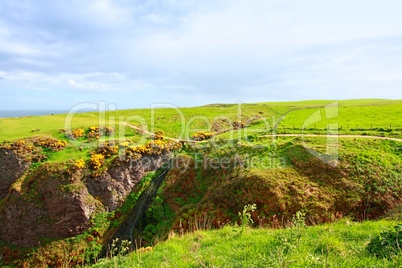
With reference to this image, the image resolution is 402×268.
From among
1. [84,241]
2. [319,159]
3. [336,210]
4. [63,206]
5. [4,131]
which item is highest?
[4,131]

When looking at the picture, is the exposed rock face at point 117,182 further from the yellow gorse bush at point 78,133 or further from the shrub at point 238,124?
the shrub at point 238,124

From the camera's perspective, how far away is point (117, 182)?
21.5 meters

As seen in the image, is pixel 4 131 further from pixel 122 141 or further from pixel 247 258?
pixel 247 258

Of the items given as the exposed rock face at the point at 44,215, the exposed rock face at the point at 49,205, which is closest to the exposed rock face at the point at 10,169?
the exposed rock face at the point at 49,205

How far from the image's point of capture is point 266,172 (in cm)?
1764

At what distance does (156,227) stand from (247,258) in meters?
16.0

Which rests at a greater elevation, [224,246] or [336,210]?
[224,246]

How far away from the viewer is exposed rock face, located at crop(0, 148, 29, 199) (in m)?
20.5

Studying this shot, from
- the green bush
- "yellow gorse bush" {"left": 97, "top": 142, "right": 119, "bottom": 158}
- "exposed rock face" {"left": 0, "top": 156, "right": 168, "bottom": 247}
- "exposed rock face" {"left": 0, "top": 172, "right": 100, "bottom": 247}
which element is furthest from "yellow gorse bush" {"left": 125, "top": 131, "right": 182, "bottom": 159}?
the green bush

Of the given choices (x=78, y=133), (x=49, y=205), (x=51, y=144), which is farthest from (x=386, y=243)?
(x=78, y=133)

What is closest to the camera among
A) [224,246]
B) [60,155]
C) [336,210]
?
[224,246]

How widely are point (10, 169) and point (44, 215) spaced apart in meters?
7.53

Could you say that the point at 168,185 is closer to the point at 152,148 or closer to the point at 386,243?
the point at 152,148

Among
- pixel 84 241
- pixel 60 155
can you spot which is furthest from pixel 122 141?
pixel 84 241
